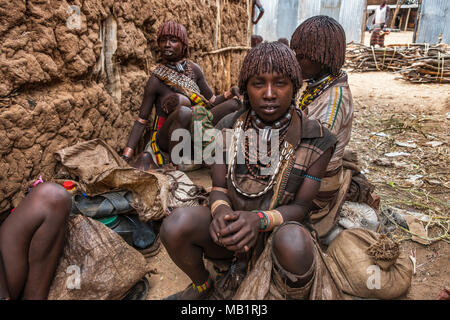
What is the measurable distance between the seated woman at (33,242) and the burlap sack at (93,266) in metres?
0.07

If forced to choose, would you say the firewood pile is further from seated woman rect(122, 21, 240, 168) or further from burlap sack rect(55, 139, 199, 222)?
burlap sack rect(55, 139, 199, 222)

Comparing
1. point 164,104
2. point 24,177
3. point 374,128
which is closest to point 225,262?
point 24,177

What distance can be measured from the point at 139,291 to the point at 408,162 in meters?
3.32

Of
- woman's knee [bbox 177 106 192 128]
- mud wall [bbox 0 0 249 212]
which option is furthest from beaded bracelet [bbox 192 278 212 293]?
woman's knee [bbox 177 106 192 128]

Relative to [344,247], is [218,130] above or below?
above

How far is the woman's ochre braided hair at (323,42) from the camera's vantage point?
1.96 meters

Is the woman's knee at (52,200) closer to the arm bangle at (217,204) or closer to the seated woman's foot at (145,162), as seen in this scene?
the arm bangle at (217,204)

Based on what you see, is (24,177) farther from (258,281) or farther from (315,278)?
(315,278)

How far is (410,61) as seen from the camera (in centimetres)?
785

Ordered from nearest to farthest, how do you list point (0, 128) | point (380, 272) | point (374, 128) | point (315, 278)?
point (315, 278)
point (380, 272)
point (0, 128)
point (374, 128)

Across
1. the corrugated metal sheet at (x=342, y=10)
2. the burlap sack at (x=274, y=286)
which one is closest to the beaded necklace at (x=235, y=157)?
the burlap sack at (x=274, y=286)

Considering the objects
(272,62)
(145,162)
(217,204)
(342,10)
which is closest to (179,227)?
(217,204)

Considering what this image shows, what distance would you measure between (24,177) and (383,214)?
2.57 meters

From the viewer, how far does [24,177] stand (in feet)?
6.52
